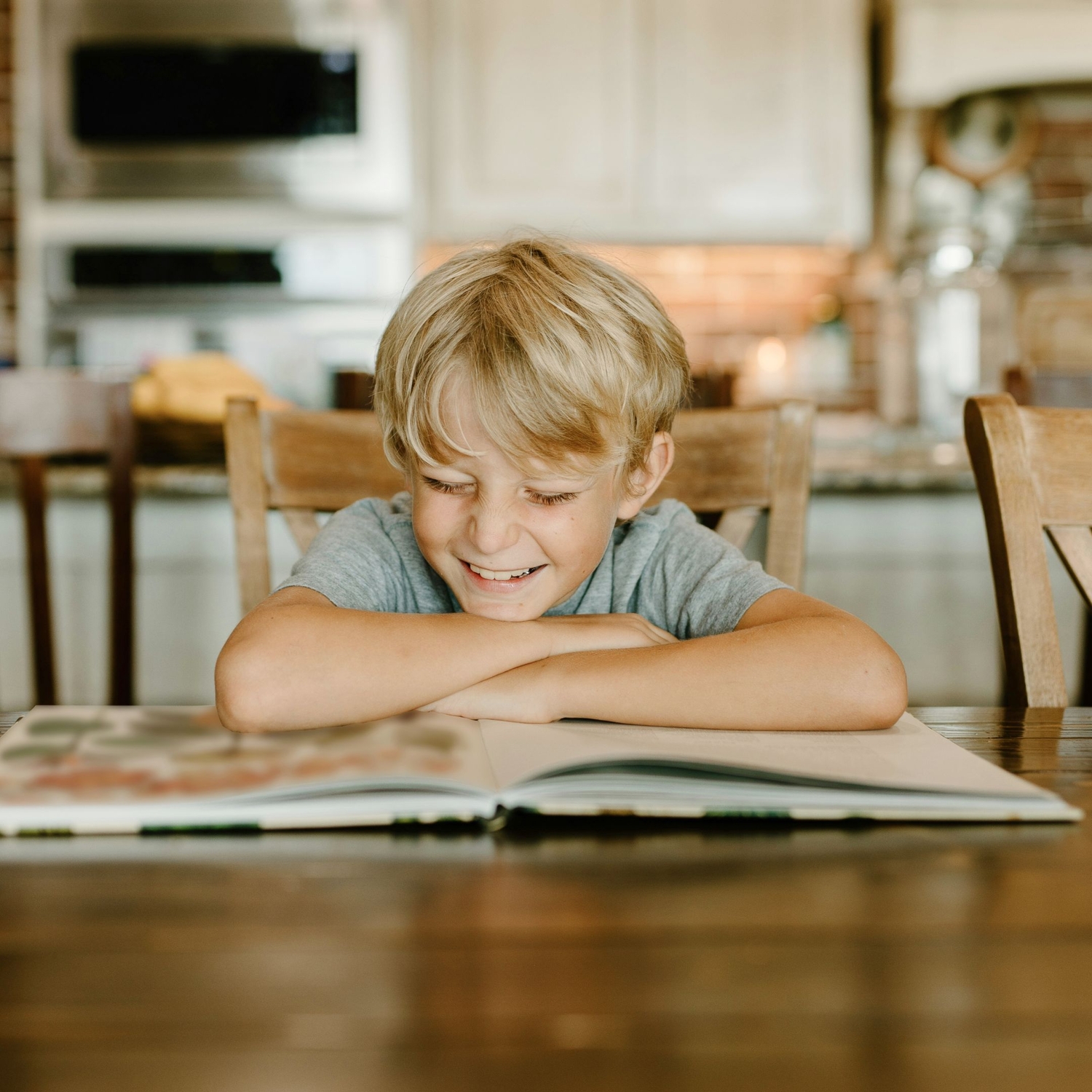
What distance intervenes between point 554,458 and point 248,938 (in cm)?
46

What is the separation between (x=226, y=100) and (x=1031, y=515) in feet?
8.75

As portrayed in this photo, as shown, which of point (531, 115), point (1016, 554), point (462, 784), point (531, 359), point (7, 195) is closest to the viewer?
point (462, 784)

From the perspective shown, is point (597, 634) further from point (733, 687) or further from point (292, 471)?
point (292, 471)

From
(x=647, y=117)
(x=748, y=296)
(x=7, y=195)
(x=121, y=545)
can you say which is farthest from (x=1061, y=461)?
(x=7, y=195)

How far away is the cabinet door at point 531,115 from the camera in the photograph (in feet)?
11.0

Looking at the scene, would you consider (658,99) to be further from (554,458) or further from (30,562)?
(554,458)

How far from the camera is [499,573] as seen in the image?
33.7 inches

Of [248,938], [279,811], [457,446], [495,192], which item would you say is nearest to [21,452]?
[457,446]

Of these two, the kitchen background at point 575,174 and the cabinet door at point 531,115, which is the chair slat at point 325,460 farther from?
the cabinet door at point 531,115

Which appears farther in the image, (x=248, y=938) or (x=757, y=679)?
(x=757, y=679)

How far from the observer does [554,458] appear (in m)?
0.78

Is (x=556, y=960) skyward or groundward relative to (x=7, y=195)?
groundward

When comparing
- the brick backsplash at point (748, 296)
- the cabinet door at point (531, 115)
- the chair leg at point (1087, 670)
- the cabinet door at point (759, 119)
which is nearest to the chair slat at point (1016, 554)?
the chair leg at point (1087, 670)

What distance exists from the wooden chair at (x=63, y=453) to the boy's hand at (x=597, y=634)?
29.0 inches
